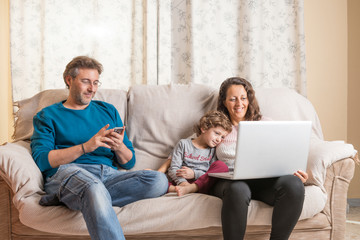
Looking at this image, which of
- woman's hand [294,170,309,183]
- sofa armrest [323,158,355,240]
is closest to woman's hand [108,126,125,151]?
woman's hand [294,170,309,183]

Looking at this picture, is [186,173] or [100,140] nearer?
[100,140]

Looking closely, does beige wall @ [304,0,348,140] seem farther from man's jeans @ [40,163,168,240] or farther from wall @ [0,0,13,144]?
wall @ [0,0,13,144]

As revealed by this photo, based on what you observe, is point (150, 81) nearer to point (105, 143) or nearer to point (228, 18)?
point (228, 18)

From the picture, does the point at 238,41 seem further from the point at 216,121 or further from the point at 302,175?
the point at 302,175

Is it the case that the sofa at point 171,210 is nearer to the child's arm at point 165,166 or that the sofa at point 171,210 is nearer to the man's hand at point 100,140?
the child's arm at point 165,166

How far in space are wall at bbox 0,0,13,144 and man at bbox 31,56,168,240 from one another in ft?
4.89

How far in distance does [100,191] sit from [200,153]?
0.69 meters

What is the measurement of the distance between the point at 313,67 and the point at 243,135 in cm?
193

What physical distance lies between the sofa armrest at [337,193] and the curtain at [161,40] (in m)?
1.35

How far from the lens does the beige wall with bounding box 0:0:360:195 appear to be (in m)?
3.05

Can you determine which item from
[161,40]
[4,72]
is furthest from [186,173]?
[4,72]

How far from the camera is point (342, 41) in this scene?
10.0ft

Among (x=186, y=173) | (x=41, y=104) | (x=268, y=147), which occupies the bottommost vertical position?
(x=186, y=173)

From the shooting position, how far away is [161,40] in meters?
3.05
